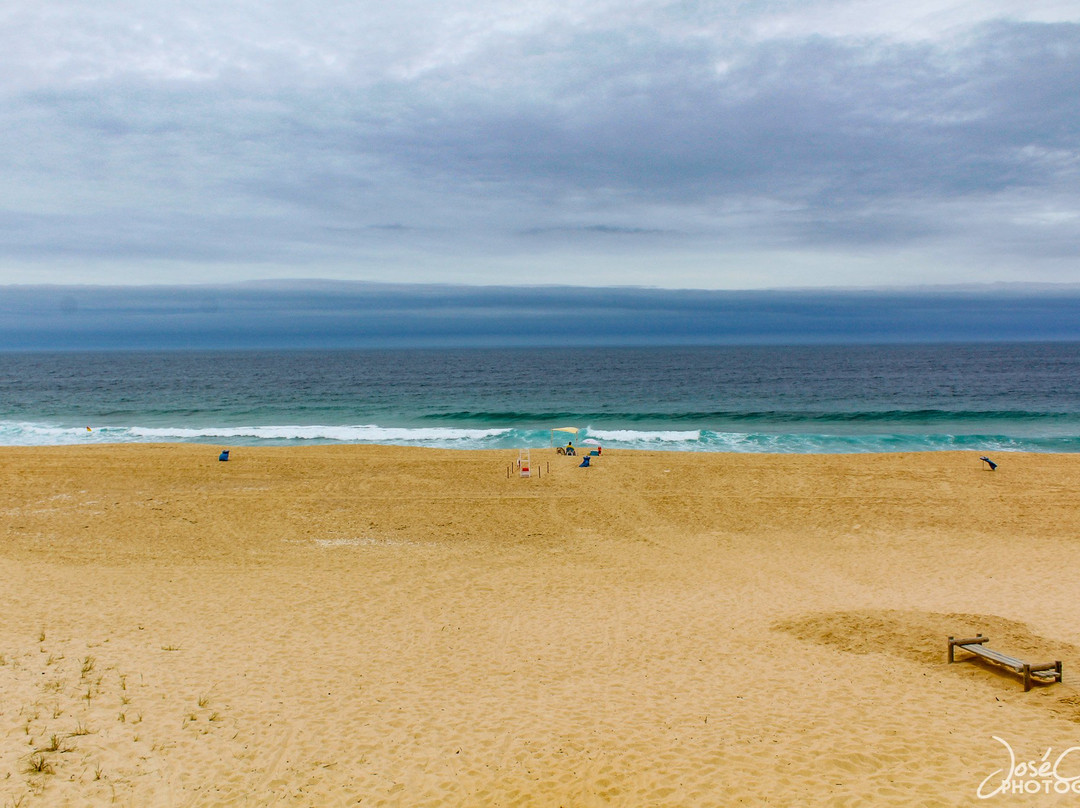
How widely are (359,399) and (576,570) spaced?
4616 centimetres

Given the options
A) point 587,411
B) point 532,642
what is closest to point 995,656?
point 532,642

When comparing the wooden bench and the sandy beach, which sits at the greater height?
the wooden bench

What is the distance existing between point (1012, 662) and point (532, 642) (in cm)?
724

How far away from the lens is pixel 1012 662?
872 cm

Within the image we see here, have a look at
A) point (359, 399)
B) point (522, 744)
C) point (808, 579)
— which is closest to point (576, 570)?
point (808, 579)

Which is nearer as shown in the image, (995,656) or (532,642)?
(995,656)
